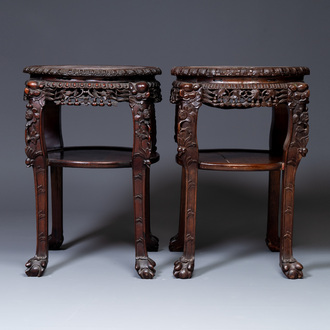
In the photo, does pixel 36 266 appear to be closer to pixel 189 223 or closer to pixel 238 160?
pixel 189 223

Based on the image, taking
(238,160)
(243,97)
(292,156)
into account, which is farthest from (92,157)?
(292,156)

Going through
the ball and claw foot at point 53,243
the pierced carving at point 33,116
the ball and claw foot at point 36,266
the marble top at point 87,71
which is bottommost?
the ball and claw foot at point 53,243

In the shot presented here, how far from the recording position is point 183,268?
4277mm

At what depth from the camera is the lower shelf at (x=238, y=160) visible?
4.29 meters

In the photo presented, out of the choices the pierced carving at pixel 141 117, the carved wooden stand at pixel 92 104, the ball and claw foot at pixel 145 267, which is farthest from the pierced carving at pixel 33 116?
the ball and claw foot at pixel 145 267

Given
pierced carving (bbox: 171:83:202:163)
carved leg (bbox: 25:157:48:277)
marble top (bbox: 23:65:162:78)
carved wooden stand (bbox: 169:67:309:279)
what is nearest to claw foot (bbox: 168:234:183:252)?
carved wooden stand (bbox: 169:67:309:279)

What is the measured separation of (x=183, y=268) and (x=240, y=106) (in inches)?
34.5

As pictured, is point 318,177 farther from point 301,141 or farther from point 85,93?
point 85,93

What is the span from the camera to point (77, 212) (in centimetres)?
544

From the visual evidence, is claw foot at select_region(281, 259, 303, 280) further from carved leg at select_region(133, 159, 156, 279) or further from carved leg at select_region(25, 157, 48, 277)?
carved leg at select_region(25, 157, 48, 277)

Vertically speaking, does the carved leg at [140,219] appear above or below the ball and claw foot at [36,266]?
above

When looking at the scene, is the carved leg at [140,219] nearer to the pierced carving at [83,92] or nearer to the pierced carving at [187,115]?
the pierced carving at [187,115]

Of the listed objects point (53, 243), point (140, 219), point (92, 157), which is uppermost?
point (92, 157)

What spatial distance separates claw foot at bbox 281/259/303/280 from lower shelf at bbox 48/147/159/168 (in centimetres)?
90
